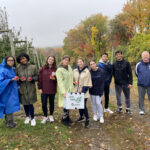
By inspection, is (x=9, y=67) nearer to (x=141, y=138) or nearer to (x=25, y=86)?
(x=25, y=86)

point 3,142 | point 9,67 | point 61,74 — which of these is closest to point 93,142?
point 61,74

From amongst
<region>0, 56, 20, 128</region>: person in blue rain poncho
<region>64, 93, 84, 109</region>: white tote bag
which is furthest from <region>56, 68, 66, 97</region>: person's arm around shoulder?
<region>0, 56, 20, 128</region>: person in blue rain poncho

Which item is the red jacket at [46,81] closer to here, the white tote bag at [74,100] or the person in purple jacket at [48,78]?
the person in purple jacket at [48,78]

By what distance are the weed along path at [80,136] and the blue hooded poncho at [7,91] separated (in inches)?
27.9

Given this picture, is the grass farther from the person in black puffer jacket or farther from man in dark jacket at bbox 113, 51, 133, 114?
man in dark jacket at bbox 113, 51, 133, 114

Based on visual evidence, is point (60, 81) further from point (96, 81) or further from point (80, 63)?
point (96, 81)

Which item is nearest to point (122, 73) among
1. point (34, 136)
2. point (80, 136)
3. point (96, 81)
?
point (96, 81)

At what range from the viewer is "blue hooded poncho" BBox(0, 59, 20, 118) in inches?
141

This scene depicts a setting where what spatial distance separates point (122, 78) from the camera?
4.71m

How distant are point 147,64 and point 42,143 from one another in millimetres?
4020

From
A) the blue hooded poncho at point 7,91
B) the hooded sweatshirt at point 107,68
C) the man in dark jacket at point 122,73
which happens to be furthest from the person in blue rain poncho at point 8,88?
the man in dark jacket at point 122,73

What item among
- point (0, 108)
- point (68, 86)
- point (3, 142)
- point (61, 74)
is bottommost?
point (3, 142)

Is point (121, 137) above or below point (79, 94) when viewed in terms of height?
below

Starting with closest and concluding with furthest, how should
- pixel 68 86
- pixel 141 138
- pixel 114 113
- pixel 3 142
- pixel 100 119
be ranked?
pixel 3 142, pixel 141 138, pixel 68 86, pixel 100 119, pixel 114 113
